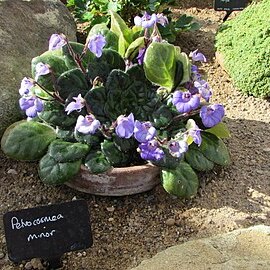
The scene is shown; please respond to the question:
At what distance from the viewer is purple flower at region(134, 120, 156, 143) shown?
2.36 m

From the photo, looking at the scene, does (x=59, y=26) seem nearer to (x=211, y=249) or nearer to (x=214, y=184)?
(x=214, y=184)

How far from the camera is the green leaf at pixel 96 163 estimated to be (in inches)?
95.3

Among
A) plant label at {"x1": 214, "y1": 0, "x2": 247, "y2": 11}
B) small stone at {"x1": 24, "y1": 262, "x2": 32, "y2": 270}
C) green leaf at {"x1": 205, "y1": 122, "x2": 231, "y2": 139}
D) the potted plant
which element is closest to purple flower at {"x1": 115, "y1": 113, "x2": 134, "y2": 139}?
the potted plant

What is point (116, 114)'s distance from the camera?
100 inches

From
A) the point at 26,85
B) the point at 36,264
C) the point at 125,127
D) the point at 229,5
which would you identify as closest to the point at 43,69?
the point at 26,85

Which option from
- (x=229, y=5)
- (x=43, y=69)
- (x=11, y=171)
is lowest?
(x=11, y=171)

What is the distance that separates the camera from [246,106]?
10.5ft

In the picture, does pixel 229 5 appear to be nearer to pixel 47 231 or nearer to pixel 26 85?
pixel 26 85

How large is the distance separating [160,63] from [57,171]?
0.57m

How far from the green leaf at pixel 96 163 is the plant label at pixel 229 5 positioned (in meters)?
1.58

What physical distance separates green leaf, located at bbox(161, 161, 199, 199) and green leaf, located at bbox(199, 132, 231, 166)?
0.12 meters

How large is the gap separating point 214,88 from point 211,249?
124 cm

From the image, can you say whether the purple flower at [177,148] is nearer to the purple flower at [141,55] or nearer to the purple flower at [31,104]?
the purple flower at [141,55]

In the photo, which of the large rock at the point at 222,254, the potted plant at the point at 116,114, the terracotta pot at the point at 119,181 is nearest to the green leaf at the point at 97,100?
the potted plant at the point at 116,114
